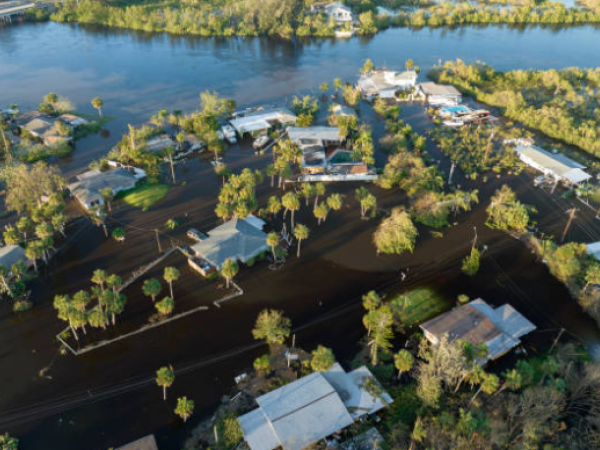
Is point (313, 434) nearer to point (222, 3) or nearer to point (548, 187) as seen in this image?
point (548, 187)

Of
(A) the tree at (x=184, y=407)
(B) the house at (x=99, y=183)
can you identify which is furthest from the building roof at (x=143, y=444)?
(B) the house at (x=99, y=183)

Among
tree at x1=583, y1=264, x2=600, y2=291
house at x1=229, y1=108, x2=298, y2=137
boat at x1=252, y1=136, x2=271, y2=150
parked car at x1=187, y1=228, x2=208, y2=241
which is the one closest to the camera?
tree at x1=583, y1=264, x2=600, y2=291

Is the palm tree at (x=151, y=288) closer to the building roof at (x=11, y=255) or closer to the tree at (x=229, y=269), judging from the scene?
the tree at (x=229, y=269)

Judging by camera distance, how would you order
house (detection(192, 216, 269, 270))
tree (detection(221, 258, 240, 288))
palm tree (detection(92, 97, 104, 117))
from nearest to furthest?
tree (detection(221, 258, 240, 288))
house (detection(192, 216, 269, 270))
palm tree (detection(92, 97, 104, 117))

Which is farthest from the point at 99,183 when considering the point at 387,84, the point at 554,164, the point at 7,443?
the point at 554,164

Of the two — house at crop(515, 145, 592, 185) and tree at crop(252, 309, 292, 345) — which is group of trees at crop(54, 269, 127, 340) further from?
house at crop(515, 145, 592, 185)

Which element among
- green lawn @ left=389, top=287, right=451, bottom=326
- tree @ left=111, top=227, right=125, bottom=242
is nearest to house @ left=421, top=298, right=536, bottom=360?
green lawn @ left=389, top=287, right=451, bottom=326

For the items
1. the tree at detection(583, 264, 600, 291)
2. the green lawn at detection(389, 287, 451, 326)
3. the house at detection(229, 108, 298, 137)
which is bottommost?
the green lawn at detection(389, 287, 451, 326)

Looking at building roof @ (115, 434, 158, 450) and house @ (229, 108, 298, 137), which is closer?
building roof @ (115, 434, 158, 450)
